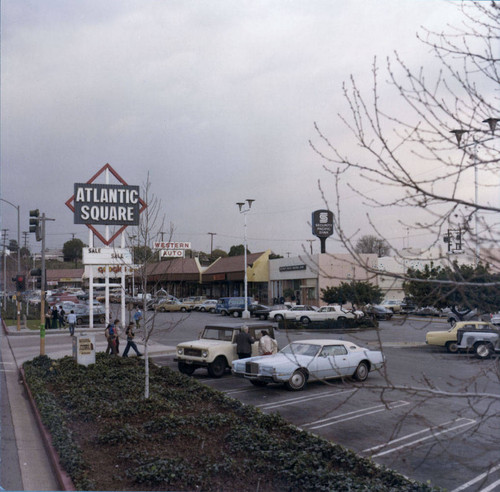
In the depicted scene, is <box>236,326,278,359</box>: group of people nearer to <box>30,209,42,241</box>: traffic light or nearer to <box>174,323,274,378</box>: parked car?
<box>174,323,274,378</box>: parked car

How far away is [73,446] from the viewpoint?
330 inches

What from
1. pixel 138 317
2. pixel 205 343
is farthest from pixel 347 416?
pixel 138 317

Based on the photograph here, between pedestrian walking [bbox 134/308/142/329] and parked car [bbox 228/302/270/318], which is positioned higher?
pedestrian walking [bbox 134/308/142/329]

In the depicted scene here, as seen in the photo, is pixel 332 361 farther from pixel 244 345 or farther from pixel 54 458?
pixel 54 458

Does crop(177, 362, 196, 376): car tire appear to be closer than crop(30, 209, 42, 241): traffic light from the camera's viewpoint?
Yes

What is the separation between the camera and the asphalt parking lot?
166 inches

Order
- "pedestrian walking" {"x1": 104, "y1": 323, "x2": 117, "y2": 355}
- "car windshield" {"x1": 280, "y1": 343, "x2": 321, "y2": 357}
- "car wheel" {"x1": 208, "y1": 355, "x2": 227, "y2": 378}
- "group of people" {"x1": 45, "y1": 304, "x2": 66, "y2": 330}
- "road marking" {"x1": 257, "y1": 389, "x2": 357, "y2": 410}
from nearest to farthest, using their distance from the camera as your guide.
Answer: "road marking" {"x1": 257, "y1": 389, "x2": 357, "y2": 410}
"car windshield" {"x1": 280, "y1": 343, "x2": 321, "y2": 357}
"car wheel" {"x1": 208, "y1": 355, "x2": 227, "y2": 378}
"pedestrian walking" {"x1": 104, "y1": 323, "x2": 117, "y2": 355}
"group of people" {"x1": 45, "y1": 304, "x2": 66, "y2": 330}

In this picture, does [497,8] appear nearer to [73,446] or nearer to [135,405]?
[73,446]

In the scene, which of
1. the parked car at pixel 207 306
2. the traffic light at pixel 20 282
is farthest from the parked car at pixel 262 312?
the traffic light at pixel 20 282

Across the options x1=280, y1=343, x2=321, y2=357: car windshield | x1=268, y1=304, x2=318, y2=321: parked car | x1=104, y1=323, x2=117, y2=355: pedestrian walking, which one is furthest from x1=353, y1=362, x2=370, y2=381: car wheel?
x1=268, y1=304, x2=318, y2=321: parked car

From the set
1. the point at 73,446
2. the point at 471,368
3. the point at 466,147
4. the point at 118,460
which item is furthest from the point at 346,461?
the point at 471,368

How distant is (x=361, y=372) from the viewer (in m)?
15.5

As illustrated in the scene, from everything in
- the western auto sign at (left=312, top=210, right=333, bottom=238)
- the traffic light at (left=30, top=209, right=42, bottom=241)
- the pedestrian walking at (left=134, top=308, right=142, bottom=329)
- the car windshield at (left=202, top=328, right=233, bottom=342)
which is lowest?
the car windshield at (left=202, top=328, right=233, bottom=342)

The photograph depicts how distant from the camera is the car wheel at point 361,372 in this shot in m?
15.4
